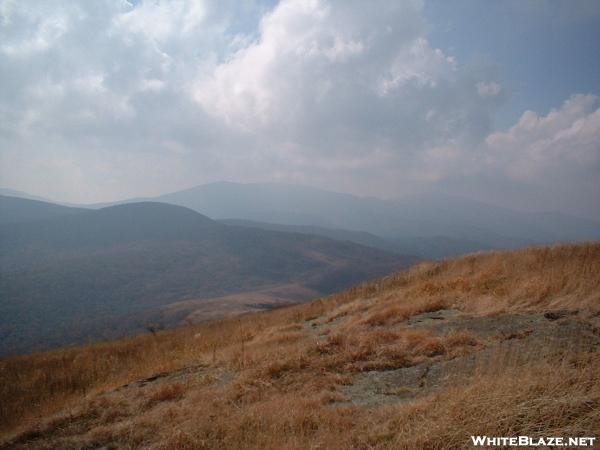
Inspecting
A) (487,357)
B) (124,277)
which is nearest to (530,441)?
(487,357)

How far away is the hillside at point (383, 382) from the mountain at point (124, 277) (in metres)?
66.7

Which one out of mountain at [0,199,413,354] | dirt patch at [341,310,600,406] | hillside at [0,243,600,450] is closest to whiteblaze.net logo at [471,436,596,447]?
hillside at [0,243,600,450]

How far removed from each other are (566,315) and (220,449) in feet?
20.0

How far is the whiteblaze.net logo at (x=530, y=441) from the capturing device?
2.36 m

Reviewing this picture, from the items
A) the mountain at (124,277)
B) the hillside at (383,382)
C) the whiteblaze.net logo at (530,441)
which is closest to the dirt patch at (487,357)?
the hillside at (383,382)

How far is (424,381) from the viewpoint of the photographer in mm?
4375

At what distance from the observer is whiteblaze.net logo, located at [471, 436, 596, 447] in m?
2.36

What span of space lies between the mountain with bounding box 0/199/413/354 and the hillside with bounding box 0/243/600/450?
66.7 m

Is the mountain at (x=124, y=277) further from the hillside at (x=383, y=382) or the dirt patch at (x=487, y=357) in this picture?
the dirt patch at (x=487, y=357)

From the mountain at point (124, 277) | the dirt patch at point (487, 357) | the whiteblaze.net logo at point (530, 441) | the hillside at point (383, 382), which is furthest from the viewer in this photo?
the mountain at point (124, 277)

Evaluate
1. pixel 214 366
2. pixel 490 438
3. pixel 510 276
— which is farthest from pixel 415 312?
pixel 490 438

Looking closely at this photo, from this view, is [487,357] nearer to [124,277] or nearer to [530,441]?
[530,441]

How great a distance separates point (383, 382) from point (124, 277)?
504 ft

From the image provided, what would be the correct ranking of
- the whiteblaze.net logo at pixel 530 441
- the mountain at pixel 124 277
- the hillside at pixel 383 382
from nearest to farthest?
the whiteblaze.net logo at pixel 530 441
the hillside at pixel 383 382
the mountain at pixel 124 277
